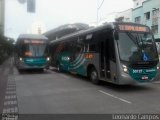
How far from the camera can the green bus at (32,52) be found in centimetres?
2058

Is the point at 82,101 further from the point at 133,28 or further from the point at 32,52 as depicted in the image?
the point at 32,52

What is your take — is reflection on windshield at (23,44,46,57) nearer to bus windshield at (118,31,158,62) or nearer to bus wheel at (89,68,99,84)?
bus wheel at (89,68,99,84)

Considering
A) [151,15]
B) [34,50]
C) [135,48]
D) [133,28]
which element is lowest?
[135,48]

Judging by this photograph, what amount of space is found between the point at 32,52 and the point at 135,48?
35.8ft

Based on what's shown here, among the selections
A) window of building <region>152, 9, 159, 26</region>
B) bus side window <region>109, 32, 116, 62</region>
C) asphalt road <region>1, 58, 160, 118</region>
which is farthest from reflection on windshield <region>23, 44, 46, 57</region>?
window of building <region>152, 9, 159, 26</region>

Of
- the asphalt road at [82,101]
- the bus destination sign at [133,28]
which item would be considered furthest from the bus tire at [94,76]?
the bus destination sign at [133,28]

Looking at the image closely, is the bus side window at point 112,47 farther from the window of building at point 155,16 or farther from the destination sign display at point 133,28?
the window of building at point 155,16

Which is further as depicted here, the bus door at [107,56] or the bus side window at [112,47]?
the bus door at [107,56]

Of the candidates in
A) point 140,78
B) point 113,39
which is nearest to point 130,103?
point 140,78

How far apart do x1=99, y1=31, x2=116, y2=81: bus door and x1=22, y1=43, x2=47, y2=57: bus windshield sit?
8.75m

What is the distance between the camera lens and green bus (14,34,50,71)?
2058 cm

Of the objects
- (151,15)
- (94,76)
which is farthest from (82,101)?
(151,15)

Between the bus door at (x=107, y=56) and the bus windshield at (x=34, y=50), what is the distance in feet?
28.7

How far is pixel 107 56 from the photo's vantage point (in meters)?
12.5
